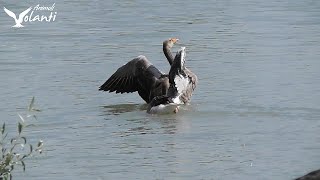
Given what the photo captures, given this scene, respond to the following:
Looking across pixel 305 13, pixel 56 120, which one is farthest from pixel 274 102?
pixel 305 13

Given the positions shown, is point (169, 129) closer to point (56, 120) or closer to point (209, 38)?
point (56, 120)

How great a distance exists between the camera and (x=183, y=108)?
14.2 m

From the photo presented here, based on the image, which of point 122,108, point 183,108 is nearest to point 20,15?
point 122,108

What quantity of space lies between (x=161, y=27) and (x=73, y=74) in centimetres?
595

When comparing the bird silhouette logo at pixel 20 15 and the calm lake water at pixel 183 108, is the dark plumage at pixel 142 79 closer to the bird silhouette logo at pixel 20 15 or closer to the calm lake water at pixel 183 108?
the calm lake water at pixel 183 108

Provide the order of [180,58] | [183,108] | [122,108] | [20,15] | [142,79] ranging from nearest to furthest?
1. [180,58]
2. [183,108]
3. [122,108]
4. [142,79]
5. [20,15]

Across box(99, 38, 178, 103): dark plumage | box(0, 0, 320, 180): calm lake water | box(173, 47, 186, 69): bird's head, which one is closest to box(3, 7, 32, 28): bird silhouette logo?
box(0, 0, 320, 180): calm lake water

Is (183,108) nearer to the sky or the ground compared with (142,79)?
nearer to the ground

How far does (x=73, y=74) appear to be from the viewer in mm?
17219

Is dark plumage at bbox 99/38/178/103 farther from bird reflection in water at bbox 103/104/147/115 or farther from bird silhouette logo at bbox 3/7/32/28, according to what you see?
bird silhouette logo at bbox 3/7/32/28

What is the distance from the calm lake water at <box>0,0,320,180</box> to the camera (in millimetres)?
10750

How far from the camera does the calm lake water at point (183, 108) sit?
10750mm

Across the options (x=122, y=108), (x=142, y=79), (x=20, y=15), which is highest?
(x=20, y=15)

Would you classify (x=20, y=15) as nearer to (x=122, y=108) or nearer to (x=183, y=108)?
(x=122, y=108)
